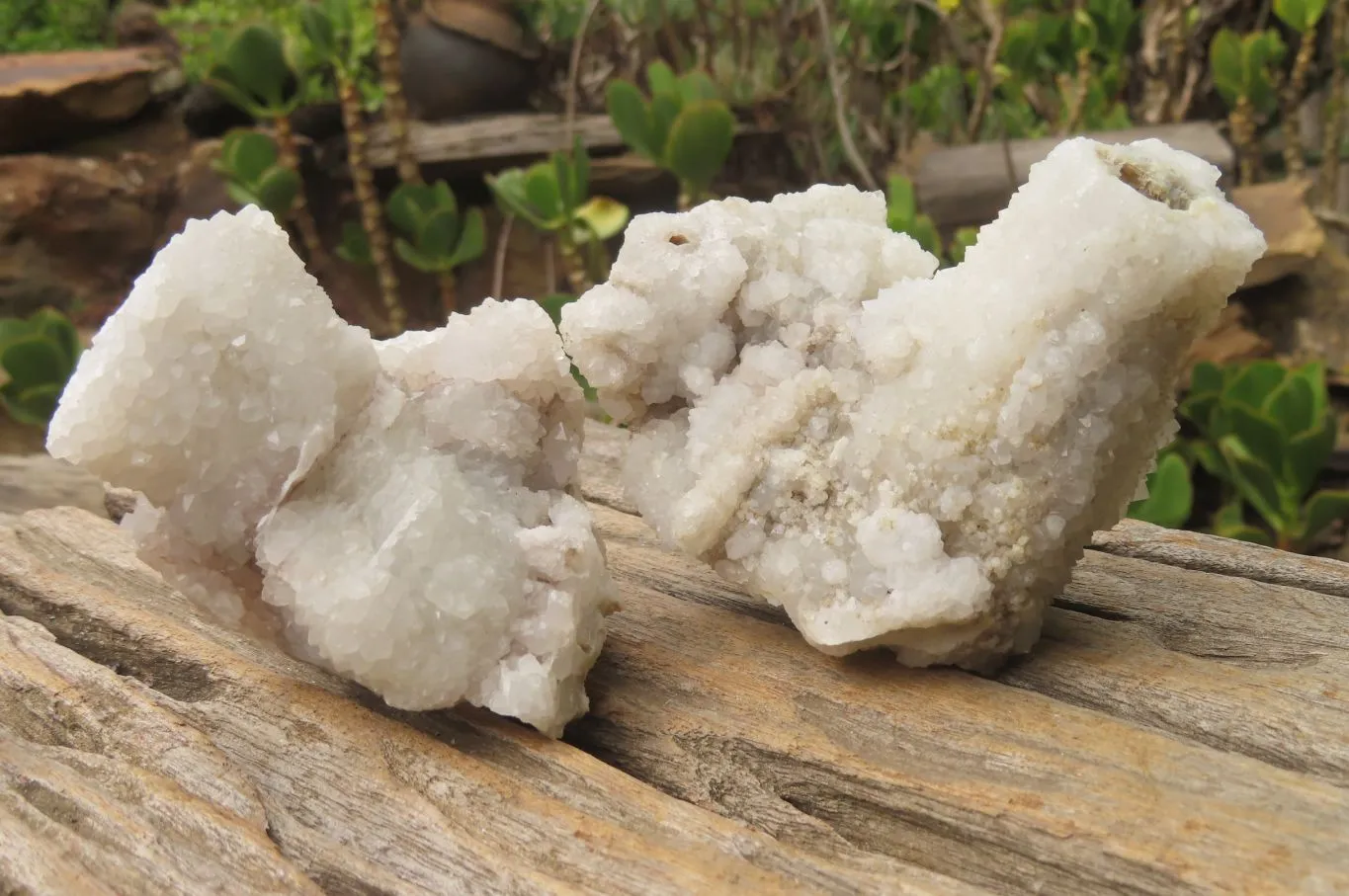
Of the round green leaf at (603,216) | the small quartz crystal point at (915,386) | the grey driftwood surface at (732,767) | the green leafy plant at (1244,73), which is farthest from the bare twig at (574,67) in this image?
the grey driftwood surface at (732,767)

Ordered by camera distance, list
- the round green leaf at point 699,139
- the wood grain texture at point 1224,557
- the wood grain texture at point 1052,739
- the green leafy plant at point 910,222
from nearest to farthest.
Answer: the wood grain texture at point 1052,739
the wood grain texture at point 1224,557
the green leafy plant at point 910,222
the round green leaf at point 699,139

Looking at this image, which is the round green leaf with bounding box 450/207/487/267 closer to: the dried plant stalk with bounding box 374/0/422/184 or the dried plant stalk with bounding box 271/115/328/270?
the dried plant stalk with bounding box 374/0/422/184

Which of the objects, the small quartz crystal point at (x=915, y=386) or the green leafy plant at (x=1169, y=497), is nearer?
the small quartz crystal point at (x=915, y=386)

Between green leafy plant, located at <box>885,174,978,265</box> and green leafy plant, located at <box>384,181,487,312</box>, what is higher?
green leafy plant, located at <box>885,174,978,265</box>

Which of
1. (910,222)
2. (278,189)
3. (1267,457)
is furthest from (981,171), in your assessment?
(278,189)

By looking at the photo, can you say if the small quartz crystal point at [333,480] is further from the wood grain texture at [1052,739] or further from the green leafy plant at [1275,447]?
the green leafy plant at [1275,447]

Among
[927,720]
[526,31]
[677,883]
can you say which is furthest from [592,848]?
[526,31]

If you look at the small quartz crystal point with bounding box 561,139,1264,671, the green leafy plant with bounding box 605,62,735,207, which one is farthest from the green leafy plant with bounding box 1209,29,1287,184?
the small quartz crystal point with bounding box 561,139,1264,671
